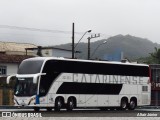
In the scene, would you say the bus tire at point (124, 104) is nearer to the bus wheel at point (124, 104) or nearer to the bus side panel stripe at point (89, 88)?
the bus wheel at point (124, 104)

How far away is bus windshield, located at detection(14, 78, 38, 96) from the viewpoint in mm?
32500

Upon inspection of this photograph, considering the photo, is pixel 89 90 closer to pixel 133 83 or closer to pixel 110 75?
pixel 110 75

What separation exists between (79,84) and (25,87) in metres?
4.01

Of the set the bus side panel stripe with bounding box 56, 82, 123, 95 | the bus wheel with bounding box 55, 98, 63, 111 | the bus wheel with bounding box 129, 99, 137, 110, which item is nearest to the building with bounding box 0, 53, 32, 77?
the bus wheel with bounding box 129, 99, 137, 110

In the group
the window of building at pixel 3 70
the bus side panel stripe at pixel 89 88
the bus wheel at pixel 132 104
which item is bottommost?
the bus wheel at pixel 132 104

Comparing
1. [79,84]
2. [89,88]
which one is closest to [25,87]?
[79,84]

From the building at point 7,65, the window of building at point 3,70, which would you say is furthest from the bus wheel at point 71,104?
the window of building at point 3,70

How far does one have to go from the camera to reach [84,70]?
35.2 metres

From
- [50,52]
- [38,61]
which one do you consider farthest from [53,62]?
[50,52]

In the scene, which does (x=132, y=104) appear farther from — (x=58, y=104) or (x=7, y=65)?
(x=7, y=65)

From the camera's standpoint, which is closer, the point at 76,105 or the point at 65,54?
the point at 76,105

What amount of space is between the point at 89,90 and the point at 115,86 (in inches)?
107

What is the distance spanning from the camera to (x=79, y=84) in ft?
114

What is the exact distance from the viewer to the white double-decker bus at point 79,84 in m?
32.5
